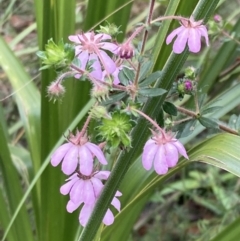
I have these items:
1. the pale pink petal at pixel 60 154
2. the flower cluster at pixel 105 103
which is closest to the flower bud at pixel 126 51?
the flower cluster at pixel 105 103

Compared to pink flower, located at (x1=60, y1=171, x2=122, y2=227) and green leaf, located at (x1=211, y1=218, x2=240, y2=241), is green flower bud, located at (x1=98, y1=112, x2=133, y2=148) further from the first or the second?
green leaf, located at (x1=211, y1=218, x2=240, y2=241)

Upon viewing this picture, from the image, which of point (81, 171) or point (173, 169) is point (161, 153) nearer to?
point (81, 171)

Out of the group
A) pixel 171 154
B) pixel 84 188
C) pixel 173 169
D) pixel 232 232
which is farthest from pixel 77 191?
pixel 232 232

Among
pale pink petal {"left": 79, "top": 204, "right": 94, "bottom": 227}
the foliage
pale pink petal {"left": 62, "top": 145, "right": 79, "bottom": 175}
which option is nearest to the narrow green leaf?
the foliage

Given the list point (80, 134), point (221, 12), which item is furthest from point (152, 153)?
point (221, 12)

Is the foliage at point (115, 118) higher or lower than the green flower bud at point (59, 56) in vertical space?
higher

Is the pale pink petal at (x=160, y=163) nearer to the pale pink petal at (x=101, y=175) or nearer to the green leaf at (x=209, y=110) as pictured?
the pale pink petal at (x=101, y=175)

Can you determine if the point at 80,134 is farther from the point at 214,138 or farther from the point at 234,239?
the point at 234,239
